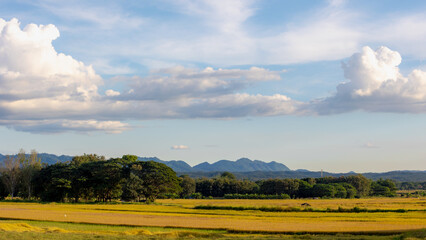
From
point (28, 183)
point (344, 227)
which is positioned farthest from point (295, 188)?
point (344, 227)

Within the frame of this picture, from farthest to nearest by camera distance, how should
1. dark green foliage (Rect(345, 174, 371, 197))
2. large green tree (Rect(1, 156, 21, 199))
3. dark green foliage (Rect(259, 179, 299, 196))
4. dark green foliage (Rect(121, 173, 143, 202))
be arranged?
dark green foliage (Rect(345, 174, 371, 197)), dark green foliage (Rect(259, 179, 299, 196)), large green tree (Rect(1, 156, 21, 199)), dark green foliage (Rect(121, 173, 143, 202))

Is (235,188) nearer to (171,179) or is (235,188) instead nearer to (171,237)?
(171,179)

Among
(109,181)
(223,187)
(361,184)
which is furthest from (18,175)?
(361,184)

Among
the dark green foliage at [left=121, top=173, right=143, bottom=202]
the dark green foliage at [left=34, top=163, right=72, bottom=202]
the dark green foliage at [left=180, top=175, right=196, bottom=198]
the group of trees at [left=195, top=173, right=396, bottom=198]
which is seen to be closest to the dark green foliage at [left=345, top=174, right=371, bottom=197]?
the group of trees at [left=195, top=173, right=396, bottom=198]

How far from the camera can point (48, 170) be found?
10744 cm

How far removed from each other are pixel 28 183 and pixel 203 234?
8952 cm

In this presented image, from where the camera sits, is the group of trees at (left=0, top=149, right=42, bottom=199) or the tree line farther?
the group of trees at (left=0, top=149, right=42, bottom=199)

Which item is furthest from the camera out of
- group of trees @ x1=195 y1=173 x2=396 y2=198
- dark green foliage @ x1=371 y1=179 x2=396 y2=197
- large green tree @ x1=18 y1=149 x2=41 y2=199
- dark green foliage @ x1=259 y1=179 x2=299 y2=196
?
dark green foliage @ x1=371 y1=179 x2=396 y2=197

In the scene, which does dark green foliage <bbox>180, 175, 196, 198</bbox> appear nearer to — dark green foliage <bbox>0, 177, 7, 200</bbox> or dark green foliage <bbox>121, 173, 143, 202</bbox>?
dark green foliage <bbox>0, 177, 7, 200</bbox>

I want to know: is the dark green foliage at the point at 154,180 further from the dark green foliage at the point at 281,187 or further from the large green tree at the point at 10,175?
the dark green foliage at the point at 281,187

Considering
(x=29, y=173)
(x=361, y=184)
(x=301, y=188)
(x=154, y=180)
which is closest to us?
(x=154, y=180)

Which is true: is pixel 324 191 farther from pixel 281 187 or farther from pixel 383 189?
pixel 383 189

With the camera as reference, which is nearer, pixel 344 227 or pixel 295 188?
pixel 344 227

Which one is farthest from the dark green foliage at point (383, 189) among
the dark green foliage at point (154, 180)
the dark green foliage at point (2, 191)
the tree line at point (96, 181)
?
the dark green foliage at point (2, 191)
